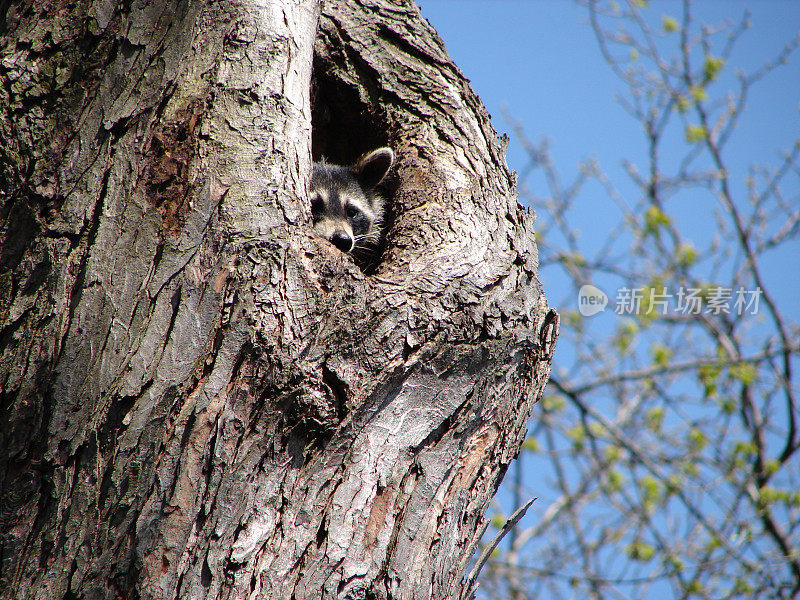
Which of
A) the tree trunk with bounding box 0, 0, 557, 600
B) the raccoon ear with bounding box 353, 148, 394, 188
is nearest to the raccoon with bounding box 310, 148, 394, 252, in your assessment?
the raccoon ear with bounding box 353, 148, 394, 188

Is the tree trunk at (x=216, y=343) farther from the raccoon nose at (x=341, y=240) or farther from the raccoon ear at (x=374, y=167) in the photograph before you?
the raccoon nose at (x=341, y=240)

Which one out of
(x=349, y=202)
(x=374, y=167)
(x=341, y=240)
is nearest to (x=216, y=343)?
(x=341, y=240)

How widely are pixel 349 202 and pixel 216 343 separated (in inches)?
94.1

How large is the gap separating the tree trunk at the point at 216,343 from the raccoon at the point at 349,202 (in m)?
1.34

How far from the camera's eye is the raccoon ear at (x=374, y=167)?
316 cm

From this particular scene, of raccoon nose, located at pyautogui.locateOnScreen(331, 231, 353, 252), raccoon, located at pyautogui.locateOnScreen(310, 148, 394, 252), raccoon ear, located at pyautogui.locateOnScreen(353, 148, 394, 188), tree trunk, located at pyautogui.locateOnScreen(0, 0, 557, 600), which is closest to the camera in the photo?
tree trunk, located at pyautogui.locateOnScreen(0, 0, 557, 600)

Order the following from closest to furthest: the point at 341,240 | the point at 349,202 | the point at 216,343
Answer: the point at 216,343 < the point at 341,240 < the point at 349,202

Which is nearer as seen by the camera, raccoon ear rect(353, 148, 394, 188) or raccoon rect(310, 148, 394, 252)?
raccoon ear rect(353, 148, 394, 188)

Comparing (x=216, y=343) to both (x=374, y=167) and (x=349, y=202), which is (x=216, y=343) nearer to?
(x=374, y=167)

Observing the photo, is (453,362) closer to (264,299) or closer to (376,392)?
(376,392)

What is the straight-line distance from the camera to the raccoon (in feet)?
11.9

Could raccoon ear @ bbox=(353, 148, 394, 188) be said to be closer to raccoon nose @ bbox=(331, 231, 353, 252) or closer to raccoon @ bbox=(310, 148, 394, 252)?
raccoon @ bbox=(310, 148, 394, 252)

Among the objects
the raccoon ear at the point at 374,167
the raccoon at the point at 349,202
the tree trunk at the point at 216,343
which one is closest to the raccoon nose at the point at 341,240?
the raccoon at the point at 349,202

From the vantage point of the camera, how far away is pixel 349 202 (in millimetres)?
3963
